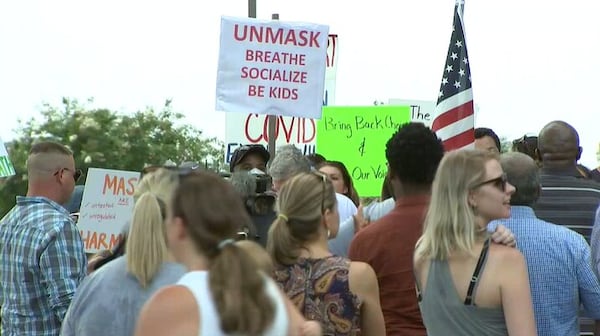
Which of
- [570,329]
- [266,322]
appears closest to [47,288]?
[570,329]

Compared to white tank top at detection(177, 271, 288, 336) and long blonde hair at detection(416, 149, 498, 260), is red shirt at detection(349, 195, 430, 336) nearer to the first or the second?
long blonde hair at detection(416, 149, 498, 260)

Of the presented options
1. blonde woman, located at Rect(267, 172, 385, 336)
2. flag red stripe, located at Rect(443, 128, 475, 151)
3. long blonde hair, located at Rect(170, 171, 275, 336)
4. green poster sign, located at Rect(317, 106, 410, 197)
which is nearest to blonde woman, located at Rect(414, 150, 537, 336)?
blonde woman, located at Rect(267, 172, 385, 336)

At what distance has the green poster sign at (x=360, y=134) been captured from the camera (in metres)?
12.9

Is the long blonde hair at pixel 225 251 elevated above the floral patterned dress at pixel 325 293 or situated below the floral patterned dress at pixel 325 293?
above

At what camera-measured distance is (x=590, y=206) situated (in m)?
7.15

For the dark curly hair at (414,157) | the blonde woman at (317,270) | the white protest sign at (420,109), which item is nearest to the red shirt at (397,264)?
the dark curly hair at (414,157)

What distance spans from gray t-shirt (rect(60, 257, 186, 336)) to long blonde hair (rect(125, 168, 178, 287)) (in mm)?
59

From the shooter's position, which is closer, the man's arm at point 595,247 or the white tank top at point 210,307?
the white tank top at point 210,307

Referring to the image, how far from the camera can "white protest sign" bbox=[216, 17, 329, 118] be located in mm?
12016

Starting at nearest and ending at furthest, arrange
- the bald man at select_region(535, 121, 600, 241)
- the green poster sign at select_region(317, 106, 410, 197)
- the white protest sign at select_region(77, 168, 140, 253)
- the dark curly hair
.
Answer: the dark curly hair → the bald man at select_region(535, 121, 600, 241) → the white protest sign at select_region(77, 168, 140, 253) → the green poster sign at select_region(317, 106, 410, 197)

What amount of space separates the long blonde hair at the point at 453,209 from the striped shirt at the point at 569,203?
6.37 ft

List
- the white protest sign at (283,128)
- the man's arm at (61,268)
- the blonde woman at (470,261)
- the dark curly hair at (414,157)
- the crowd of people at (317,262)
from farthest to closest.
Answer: the white protest sign at (283,128)
the man's arm at (61,268)
the dark curly hair at (414,157)
the blonde woman at (470,261)
the crowd of people at (317,262)

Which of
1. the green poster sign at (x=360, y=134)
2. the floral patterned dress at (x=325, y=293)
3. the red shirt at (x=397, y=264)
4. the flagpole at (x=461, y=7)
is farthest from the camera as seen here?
the green poster sign at (x=360, y=134)

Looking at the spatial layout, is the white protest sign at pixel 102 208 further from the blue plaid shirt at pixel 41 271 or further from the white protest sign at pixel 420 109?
the white protest sign at pixel 420 109
